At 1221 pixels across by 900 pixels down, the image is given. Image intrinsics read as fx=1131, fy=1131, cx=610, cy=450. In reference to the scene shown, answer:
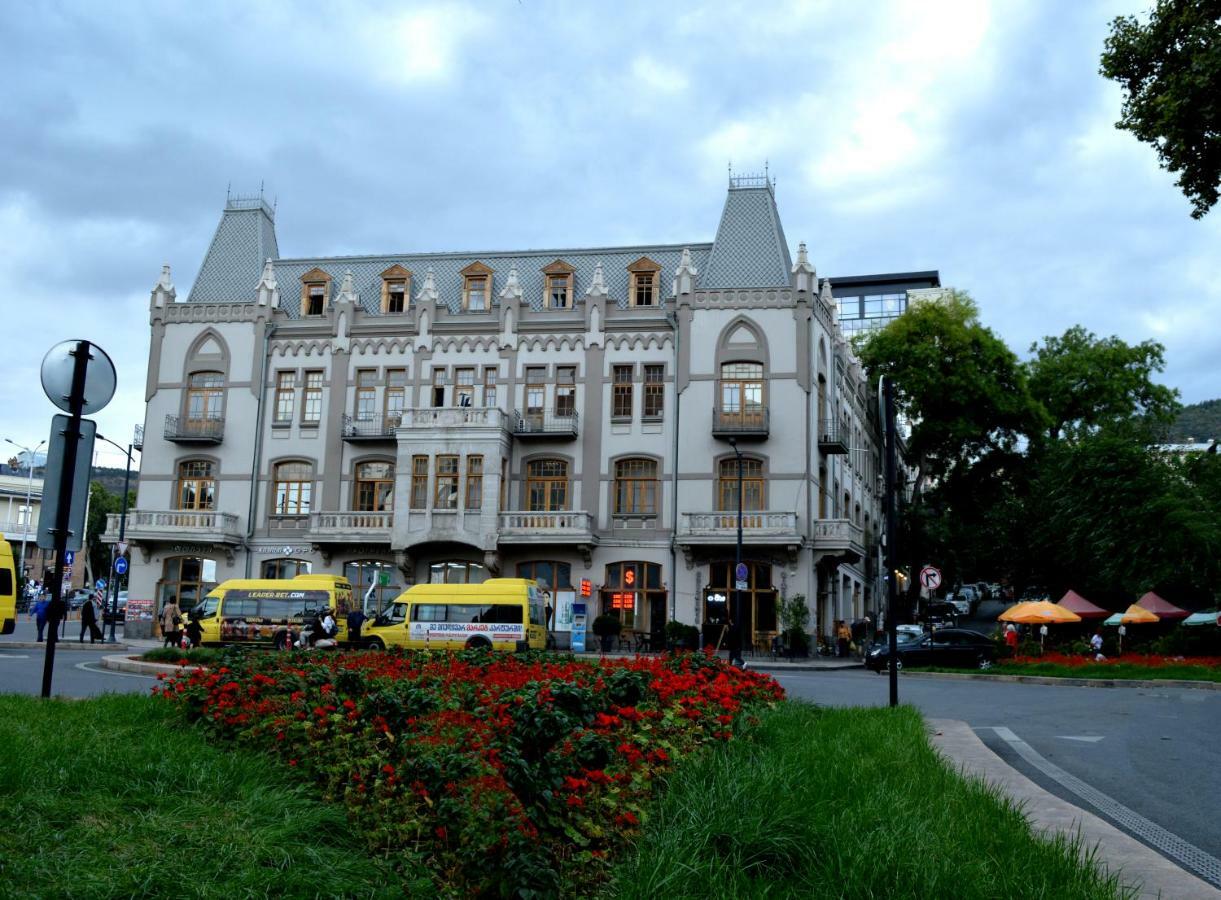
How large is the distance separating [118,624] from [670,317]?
31.4 m

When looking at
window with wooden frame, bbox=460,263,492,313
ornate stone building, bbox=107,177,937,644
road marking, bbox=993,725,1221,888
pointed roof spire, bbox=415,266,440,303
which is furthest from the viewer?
window with wooden frame, bbox=460,263,492,313

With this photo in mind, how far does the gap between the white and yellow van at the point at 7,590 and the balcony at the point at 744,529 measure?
22.3 metres

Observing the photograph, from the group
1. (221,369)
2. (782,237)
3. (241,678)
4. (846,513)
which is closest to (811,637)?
(846,513)

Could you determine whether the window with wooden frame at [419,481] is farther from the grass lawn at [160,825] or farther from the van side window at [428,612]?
the grass lawn at [160,825]

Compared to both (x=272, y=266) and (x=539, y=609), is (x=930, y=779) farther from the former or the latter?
(x=272, y=266)

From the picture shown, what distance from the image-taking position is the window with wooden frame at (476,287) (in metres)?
48.2

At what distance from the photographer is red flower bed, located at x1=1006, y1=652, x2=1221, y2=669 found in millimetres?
30641

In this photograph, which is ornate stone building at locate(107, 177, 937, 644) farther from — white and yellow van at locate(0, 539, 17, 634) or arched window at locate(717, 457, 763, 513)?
white and yellow van at locate(0, 539, 17, 634)

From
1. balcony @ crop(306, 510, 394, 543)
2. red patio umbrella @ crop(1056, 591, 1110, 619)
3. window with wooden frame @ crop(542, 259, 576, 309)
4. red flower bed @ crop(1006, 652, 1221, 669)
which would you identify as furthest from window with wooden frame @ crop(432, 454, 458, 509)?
red patio umbrella @ crop(1056, 591, 1110, 619)

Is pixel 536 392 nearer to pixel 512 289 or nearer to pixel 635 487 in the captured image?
pixel 512 289

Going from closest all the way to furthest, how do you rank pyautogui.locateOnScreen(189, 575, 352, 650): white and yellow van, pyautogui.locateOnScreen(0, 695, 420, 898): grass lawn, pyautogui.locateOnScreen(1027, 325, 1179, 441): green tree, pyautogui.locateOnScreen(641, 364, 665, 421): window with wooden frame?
pyautogui.locateOnScreen(0, 695, 420, 898): grass lawn, pyautogui.locateOnScreen(189, 575, 352, 650): white and yellow van, pyautogui.locateOnScreen(641, 364, 665, 421): window with wooden frame, pyautogui.locateOnScreen(1027, 325, 1179, 441): green tree

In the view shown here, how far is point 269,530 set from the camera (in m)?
46.8

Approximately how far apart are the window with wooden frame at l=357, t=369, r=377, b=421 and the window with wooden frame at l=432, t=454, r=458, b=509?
4494mm

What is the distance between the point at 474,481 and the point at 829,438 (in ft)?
47.1
